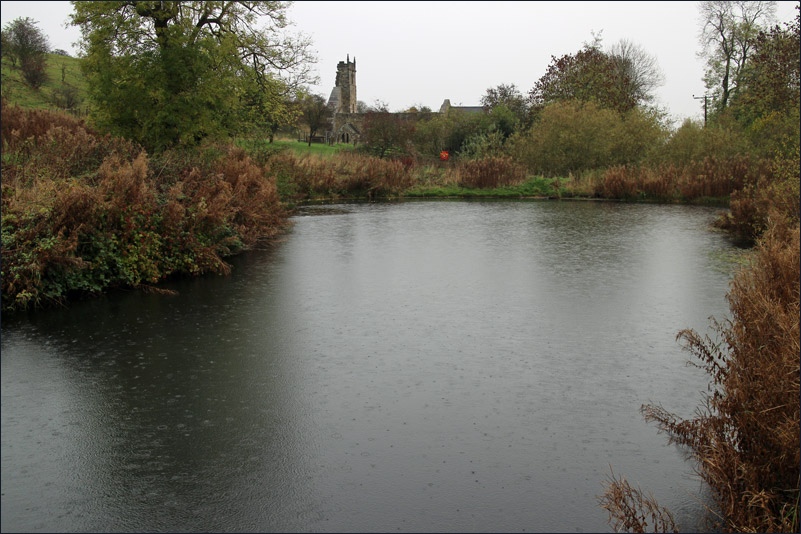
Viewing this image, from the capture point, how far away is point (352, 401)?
579 cm

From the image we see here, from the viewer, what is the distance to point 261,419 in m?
5.42

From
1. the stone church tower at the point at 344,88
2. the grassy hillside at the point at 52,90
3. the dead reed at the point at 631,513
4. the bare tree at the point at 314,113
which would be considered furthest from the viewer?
the stone church tower at the point at 344,88

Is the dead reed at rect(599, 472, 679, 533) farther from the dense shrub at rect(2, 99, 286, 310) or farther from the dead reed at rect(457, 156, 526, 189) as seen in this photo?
the dead reed at rect(457, 156, 526, 189)

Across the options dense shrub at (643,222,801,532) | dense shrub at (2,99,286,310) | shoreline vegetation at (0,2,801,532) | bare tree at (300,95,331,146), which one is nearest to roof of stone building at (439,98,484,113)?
shoreline vegetation at (0,2,801,532)

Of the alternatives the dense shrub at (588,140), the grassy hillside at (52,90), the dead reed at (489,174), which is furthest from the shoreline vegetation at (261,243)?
the grassy hillside at (52,90)

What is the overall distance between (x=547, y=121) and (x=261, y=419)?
29.3 meters

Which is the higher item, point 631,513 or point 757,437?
point 757,437

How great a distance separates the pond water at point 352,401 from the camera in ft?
13.6

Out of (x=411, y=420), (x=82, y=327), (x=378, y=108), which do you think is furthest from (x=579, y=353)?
(x=378, y=108)

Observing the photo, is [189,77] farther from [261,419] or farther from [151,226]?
[261,419]

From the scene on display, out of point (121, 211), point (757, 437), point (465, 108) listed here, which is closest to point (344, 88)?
point (465, 108)

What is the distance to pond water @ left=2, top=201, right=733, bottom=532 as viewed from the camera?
4148mm

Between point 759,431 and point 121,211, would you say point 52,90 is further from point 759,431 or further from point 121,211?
point 759,431

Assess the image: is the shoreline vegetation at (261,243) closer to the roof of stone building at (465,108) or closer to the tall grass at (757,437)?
the tall grass at (757,437)
